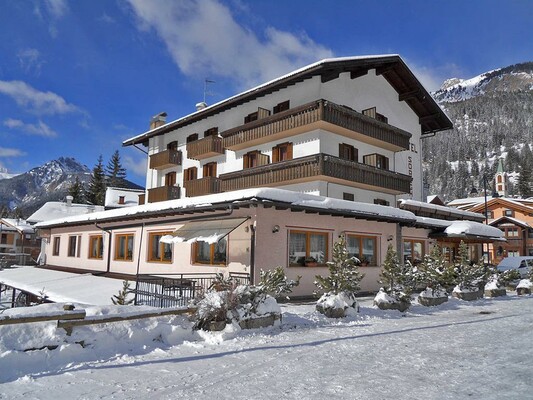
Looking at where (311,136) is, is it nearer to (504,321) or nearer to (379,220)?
(379,220)

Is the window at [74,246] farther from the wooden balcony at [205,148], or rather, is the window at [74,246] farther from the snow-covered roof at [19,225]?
the snow-covered roof at [19,225]

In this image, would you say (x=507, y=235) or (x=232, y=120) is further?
(x=507, y=235)

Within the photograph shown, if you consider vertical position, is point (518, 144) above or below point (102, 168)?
above

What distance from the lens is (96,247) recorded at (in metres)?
24.2

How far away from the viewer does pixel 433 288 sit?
1389cm

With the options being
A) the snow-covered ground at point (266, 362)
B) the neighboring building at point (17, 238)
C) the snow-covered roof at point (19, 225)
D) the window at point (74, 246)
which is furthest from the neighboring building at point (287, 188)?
the neighboring building at point (17, 238)

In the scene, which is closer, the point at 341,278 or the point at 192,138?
the point at 341,278

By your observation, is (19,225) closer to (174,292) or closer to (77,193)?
(77,193)

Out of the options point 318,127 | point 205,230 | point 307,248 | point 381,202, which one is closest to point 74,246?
point 205,230

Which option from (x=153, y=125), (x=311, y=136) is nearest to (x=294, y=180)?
(x=311, y=136)

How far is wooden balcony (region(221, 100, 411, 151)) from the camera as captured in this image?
20312 millimetres

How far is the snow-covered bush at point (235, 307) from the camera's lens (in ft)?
28.3

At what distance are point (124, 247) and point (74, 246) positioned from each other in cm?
759

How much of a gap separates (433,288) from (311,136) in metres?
10.4
